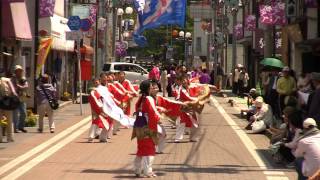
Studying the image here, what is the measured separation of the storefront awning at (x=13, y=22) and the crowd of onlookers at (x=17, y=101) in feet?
13.5

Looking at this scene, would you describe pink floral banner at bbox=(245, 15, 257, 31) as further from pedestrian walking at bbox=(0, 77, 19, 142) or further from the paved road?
pedestrian walking at bbox=(0, 77, 19, 142)

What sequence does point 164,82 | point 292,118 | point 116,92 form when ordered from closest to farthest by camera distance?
point 292,118 < point 116,92 < point 164,82

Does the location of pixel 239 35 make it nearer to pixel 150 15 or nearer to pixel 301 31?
pixel 150 15

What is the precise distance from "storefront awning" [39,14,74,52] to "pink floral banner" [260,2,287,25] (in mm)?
8375

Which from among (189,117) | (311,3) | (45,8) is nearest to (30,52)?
(45,8)

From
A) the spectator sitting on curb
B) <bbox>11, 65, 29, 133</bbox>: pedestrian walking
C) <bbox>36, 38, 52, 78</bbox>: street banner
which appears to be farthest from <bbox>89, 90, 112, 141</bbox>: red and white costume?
the spectator sitting on curb

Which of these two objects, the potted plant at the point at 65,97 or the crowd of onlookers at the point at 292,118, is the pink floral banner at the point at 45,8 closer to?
the potted plant at the point at 65,97

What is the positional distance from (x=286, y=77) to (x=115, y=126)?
4.98 m

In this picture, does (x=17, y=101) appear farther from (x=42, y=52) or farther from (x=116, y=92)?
(x=42, y=52)

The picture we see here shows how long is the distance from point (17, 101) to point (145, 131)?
595 centimetres

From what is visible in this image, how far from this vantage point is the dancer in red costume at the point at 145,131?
40.8ft

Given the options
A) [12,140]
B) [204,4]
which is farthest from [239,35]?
[12,140]

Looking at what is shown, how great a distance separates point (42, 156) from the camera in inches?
592

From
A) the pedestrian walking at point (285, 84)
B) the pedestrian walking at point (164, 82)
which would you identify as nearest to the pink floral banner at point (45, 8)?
the pedestrian walking at point (285, 84)
